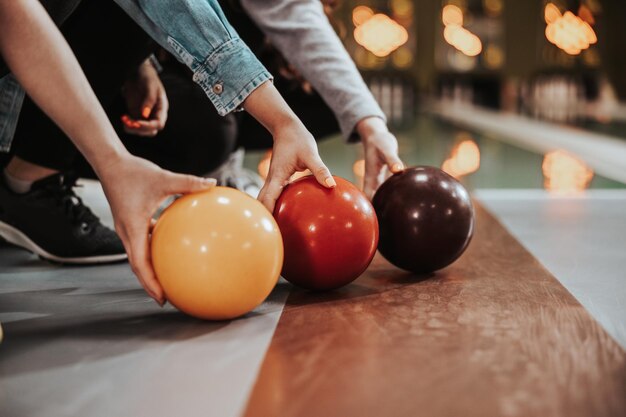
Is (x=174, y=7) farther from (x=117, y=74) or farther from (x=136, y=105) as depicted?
(x=136, y=105)

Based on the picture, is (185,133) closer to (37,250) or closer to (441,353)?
(37,250)

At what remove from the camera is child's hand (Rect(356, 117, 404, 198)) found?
1648 millimetres

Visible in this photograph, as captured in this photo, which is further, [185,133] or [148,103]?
[185,133]

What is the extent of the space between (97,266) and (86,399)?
2.46 feet

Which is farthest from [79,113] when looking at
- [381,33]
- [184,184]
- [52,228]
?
[381,33]

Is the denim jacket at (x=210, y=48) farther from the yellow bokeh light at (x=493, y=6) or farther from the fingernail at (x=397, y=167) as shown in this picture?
the yellow bokeh light at (x=493, y=6)

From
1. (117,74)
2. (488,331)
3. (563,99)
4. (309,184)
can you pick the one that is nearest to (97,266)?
(117,74)

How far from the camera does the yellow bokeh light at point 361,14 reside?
11312 mm

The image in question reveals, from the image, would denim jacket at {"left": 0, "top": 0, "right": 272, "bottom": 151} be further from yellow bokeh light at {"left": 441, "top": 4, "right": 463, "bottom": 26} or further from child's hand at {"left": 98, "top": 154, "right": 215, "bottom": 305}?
yellow bokeh light at {"left": 441, "top": 4, "right": 463, "bottom": 26}

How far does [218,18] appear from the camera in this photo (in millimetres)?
1299

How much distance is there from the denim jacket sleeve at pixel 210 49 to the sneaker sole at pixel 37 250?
53 centimetres

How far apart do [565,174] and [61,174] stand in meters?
2.62

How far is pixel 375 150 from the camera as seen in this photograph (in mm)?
1677

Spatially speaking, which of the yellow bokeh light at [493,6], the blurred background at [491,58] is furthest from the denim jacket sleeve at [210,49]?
the yellow bokeh light at [493,6]
